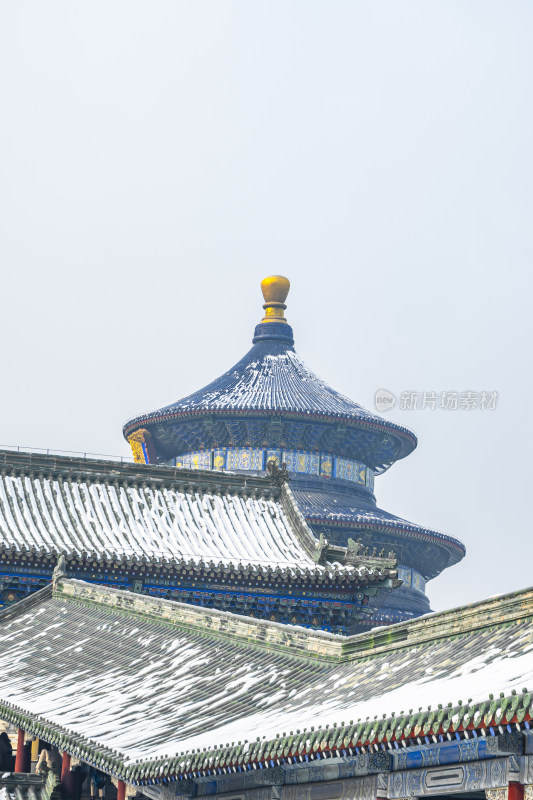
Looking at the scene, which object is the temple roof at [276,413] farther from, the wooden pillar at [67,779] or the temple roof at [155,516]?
the wooden pillar at [67,779]

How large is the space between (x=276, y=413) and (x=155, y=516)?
12.1m

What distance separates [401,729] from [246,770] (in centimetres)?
323

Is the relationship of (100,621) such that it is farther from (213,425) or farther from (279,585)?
(213,425)

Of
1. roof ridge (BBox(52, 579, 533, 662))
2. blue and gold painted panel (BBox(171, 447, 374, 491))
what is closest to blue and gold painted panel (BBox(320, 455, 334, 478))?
blue and gold painted panel (BBox(171, 447, 374, 491))

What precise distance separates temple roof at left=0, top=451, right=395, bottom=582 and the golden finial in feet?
50.5

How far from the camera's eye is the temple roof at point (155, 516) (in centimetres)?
3269

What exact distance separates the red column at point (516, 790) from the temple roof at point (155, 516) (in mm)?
17872

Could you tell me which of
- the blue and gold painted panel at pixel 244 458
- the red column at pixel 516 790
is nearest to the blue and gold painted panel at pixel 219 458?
the blue and gold painted panel at pixel 244 458

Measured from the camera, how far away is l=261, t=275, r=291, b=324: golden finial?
166 ft

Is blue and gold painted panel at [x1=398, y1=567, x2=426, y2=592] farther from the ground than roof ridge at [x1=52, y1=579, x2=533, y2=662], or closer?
farther from the ground

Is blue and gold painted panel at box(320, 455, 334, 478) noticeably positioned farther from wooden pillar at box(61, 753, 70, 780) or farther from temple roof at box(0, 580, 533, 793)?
wooden pillar at box(61, 753, 70, 780)

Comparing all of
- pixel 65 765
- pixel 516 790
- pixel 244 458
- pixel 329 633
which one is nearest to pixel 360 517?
pixel 244 458

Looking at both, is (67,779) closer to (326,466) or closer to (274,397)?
(326,466)

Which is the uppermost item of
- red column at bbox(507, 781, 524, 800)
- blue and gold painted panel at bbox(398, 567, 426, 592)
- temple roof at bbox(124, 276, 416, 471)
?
temple roof at bbox(124, 276, 416, 471)
